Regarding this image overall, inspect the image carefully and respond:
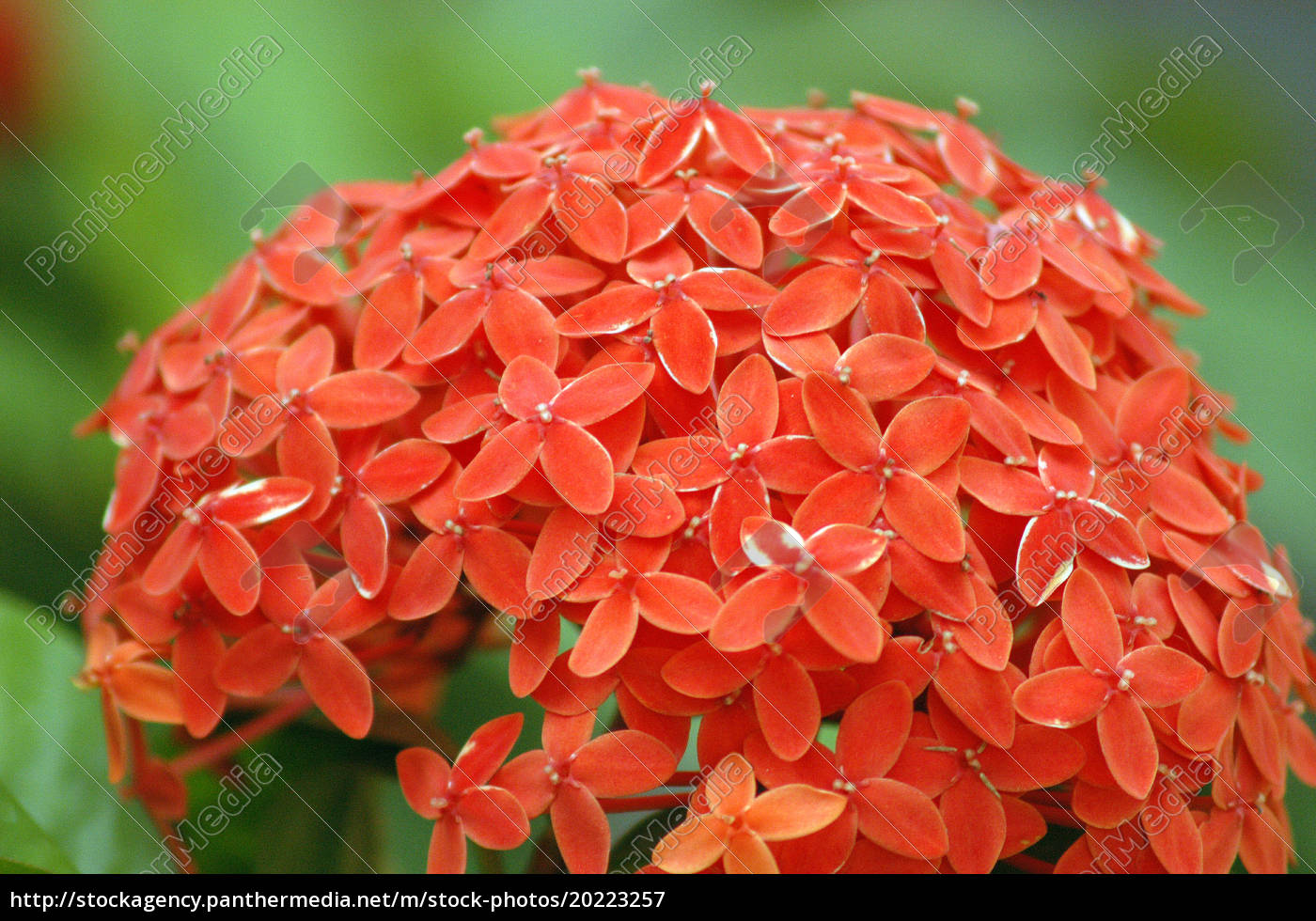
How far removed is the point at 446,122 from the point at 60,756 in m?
0.65

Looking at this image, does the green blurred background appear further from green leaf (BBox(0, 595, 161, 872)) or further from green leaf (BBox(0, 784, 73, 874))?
green leaf (BBox(0, 784, 73, 874))

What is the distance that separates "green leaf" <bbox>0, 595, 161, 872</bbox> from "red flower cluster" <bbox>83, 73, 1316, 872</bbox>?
0.03 meters

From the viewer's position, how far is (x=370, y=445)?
0.55 metres

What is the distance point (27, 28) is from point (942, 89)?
0.93 meters

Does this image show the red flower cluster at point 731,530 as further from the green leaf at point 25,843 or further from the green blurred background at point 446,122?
the green blurred background at point 446,122

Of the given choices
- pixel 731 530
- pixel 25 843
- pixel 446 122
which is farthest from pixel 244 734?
pixel 446 122

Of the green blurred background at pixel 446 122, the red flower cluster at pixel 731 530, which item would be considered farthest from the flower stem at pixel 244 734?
the green blurred background at pixel 446 122

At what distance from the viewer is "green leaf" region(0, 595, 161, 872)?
0.62m

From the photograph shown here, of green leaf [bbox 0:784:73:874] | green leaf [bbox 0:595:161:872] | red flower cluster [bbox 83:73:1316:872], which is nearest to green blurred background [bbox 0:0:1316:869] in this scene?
green leaf [bbox 0:595:161:872]

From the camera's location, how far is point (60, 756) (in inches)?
26.5

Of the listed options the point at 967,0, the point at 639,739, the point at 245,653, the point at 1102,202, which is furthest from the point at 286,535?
the point at 967,0

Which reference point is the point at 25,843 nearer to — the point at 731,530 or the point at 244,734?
the point at 244,734

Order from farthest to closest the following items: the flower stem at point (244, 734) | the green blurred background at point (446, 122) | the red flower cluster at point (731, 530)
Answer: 1. the green blurred background at point (446, 122)
2. the flower stem at point (244, 734)
3. the red flower cluster at point (731, 530)

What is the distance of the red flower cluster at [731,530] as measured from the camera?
1.54ft
